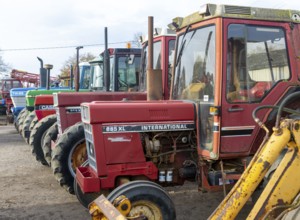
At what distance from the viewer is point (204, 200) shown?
218 inches

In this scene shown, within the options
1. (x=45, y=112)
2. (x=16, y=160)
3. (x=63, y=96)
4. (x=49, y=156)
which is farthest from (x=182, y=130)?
(x=16, y=160)

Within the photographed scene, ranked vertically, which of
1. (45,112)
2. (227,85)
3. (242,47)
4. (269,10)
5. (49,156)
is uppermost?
(269,10)

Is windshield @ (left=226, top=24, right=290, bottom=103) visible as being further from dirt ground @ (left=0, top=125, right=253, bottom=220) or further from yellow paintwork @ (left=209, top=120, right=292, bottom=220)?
dirt ground @ (left=0, top=125, right=253, bottom=220)

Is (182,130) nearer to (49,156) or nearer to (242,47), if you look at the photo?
(242,47)

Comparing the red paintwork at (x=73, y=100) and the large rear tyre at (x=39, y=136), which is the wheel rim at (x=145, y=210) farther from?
the large rear tyre at (x=39, y=136)

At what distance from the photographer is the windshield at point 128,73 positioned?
8234 millimetres

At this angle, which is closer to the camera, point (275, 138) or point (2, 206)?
point (275, 138)

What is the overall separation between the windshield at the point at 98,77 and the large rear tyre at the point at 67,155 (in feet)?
13.8

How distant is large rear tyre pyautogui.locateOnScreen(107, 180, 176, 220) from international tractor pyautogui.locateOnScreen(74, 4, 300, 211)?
0.54 metres

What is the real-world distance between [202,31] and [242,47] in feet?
1.64

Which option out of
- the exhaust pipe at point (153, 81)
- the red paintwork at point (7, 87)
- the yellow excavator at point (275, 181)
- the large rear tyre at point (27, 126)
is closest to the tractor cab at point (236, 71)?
the exhaust pipe at point (153, 81)

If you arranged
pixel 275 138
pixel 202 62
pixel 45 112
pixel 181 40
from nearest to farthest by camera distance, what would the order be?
1. pixel 275 138
2. pixel 202 62
3. pixel 181 40
4. pixel 45 112

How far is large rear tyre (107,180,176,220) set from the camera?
12.0ft

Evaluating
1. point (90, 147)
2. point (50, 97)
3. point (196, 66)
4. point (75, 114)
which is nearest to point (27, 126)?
point (50, 97)
